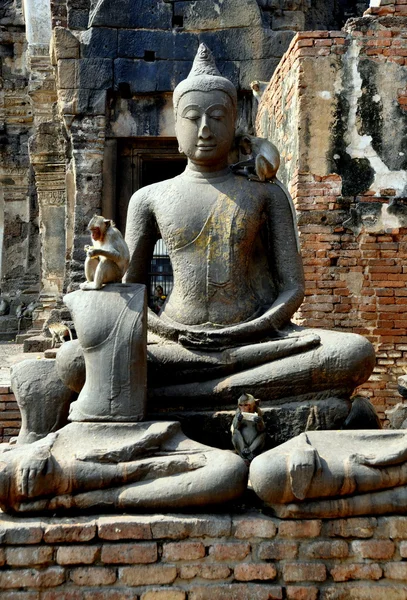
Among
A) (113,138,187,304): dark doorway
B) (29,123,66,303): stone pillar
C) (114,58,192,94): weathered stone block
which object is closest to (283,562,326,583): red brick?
(113,138,187,304): dark doorway

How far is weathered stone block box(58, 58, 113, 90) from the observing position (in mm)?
10547

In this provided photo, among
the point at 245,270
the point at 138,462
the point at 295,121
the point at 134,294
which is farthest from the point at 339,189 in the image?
the point at 138,462

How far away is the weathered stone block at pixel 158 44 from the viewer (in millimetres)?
10586

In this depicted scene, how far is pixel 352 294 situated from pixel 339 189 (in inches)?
38.8

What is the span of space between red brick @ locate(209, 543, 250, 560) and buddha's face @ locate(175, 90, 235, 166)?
2.11 meters

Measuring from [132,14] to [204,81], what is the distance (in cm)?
675

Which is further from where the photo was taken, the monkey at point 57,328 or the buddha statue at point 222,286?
the monkey at point 57,328

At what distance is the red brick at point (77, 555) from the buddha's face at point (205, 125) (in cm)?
218

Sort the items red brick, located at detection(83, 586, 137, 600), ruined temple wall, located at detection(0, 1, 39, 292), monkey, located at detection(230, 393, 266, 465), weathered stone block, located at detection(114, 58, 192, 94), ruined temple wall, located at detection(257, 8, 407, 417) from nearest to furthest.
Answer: red brick, located at detection(83, 586, 137, 600) < monkey, located at detection(230, 393, 266, 465) < ruined temple wall, located at detection(257, 8, 407, 417) < weathered stone block, located at detection(114, 58, 192, 94) < ruined temple wall, located at detection(0, 1, 39, 292)

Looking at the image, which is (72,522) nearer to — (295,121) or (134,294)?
(134,294)

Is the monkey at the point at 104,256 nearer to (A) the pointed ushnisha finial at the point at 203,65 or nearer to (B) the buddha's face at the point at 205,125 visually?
(B) the buddha's face at the point at 205,125

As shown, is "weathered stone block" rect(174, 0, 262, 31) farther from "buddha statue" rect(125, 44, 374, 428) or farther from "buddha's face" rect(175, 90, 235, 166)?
"buddha's face" rect(175, 90, 235, 166)

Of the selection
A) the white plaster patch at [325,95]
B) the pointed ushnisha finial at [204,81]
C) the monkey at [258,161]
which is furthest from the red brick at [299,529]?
the white plaster patch at [325,95]

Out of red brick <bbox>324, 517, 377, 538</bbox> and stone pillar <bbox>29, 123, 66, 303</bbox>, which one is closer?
red brick <bbox>324, 517, 377, 538</bbox>
